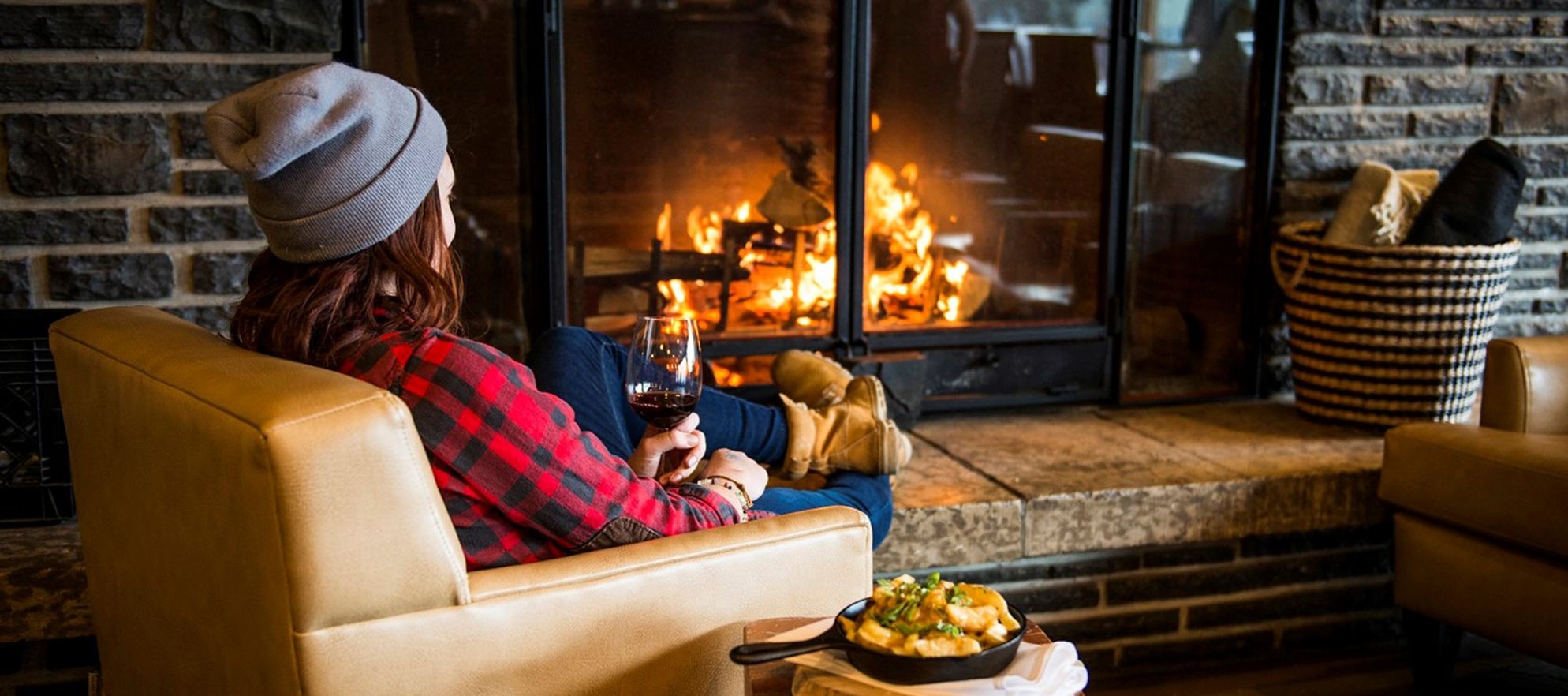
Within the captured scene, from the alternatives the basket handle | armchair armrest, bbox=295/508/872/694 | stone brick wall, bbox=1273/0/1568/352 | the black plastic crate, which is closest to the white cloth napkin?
armchair armrest, bbox=295/508/872/694

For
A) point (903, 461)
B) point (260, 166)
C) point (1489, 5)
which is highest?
point (1489, 5)

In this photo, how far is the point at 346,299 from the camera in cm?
135

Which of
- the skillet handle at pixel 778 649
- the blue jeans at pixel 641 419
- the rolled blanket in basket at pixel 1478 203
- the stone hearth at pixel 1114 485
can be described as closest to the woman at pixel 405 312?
the skillet handle at pixel 778 649

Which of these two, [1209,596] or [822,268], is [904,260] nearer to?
[822,268]

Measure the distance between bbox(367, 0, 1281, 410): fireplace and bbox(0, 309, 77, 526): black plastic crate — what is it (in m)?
0.74

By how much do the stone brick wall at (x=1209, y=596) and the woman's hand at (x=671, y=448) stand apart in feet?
2.55

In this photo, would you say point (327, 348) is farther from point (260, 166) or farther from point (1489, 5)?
point (1489, 5)

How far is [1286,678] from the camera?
96.5 inches

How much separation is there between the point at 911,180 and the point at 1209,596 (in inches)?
38.6

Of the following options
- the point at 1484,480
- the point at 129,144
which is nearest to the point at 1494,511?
the point at 1484,480

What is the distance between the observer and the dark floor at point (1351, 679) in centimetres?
238

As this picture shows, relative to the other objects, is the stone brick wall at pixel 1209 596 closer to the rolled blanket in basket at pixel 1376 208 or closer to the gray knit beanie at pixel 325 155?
the rolled blanket in basket at pixel 1376 208

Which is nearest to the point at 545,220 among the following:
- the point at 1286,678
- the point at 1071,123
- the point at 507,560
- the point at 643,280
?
the point at 643,280

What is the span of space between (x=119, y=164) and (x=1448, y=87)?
2629 mm
